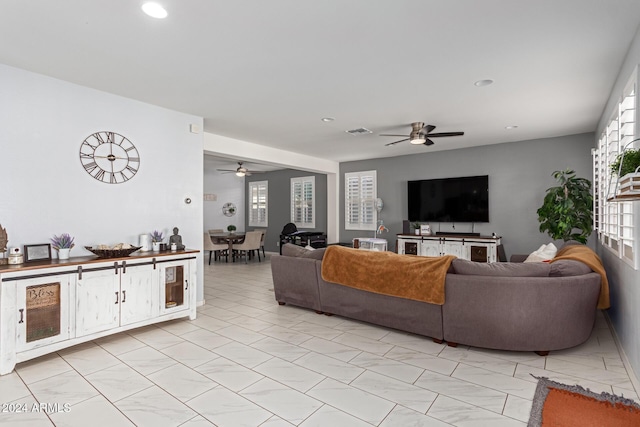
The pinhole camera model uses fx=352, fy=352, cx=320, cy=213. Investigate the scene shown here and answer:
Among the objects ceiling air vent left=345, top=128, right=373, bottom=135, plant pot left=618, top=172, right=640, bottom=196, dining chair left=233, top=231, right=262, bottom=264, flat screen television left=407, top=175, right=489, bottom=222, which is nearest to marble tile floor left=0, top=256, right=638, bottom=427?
plant pot left=618, top=172, right=640, bottom=196

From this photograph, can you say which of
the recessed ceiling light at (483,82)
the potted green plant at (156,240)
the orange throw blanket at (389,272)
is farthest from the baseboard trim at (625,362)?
the potted green plant at (156,240)

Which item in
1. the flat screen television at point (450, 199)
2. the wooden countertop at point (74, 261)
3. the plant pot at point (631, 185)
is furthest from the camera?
the flat screen television at point (450, 199)

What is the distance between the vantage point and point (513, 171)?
22.0 ft

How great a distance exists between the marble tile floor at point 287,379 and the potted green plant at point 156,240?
3.03 feet

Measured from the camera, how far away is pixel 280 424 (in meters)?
2.14

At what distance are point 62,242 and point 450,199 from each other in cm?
656

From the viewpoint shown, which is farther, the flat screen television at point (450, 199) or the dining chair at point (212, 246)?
the dining chair at point (212, 246)

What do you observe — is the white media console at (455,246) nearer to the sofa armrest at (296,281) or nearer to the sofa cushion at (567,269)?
the sofa cushion at (567,269)

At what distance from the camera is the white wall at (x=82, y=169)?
3291 mm

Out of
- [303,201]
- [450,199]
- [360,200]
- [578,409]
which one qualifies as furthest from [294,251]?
[303,201]

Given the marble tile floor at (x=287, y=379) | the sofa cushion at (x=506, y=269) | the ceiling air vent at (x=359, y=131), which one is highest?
the ceiling air vent at (x=359, y=131)

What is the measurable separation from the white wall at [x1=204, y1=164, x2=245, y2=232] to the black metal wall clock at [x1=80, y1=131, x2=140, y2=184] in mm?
6488

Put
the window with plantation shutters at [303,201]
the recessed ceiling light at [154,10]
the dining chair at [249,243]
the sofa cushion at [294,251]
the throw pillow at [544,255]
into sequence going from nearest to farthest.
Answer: the recessed ceiling light at [154,10]
the throw pillow at [544,255]
the sofa cushion at [294,251]
the dining chair at [249,243]
the window with plantation shutters at [303,201]

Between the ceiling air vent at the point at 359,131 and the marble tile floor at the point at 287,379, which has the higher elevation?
the ceiling air vent at the point at 359,131
